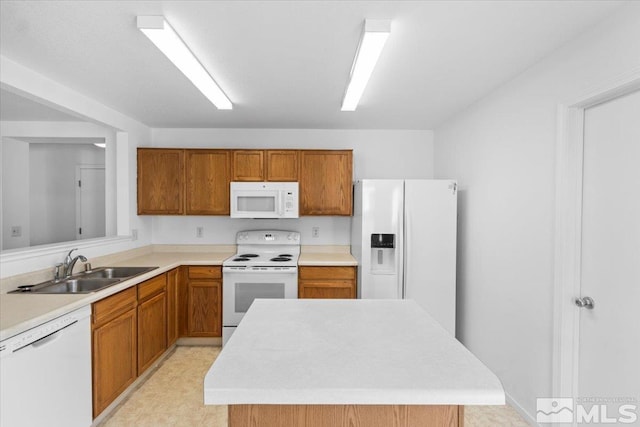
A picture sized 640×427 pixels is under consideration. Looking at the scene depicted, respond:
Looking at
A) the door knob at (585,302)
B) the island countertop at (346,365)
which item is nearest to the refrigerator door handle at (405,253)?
the door knob at (585,302)

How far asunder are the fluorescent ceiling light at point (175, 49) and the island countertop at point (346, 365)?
1.54 metres

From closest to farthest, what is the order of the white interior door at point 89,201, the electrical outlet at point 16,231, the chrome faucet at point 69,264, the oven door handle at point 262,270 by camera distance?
the chrome faucet at point 69,264 < the oven door handle at point 262,270 < the electrical outlet at point 16,231 < the white interior door at point 89,201

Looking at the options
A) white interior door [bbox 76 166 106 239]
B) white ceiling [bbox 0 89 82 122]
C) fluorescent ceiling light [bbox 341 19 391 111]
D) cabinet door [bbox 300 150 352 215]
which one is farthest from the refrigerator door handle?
white interior door [bbox 76 166 106 239]

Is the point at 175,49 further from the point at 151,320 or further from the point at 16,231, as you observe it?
the point at 16,231

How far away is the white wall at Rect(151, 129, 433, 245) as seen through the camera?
4.03 metres

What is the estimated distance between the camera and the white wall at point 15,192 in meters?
3.99

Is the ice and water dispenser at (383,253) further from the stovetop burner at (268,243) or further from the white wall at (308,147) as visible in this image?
the stovetop burner at (268,243)

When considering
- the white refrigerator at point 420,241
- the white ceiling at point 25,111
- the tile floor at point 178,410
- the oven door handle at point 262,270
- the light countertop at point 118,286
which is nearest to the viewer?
the light countertop at point 118,286

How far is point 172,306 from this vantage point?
3230mm

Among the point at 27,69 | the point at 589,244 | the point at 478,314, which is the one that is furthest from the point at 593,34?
the point at 27,69

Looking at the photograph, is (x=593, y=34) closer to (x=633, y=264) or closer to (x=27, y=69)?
(x=633, y=264)

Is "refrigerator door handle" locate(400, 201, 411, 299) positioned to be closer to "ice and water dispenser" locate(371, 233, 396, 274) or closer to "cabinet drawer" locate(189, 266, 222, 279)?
"ice and water dispenser" locate(371, 233, 396, 274)

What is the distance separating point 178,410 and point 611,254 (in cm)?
294

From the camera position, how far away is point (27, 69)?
7.38 ft
